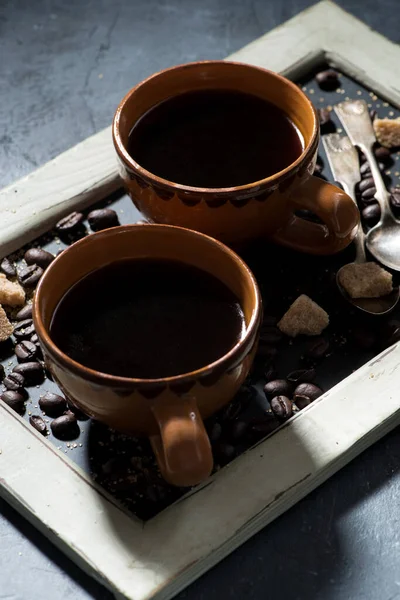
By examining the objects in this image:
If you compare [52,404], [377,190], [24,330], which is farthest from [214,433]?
[377,190]

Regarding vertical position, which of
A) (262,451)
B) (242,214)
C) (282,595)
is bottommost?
(282,595)

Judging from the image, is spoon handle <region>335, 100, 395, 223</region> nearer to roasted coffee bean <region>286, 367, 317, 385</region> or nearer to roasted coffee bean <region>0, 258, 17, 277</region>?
roasted coffee bean <region>286, 367, 317, 385</region>

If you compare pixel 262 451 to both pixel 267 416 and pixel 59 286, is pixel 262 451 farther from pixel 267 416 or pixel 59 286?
pixel 59 286

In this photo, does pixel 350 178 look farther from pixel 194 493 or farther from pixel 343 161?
pixel 194 493

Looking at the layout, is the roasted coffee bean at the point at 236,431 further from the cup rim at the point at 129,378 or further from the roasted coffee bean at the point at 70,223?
the roasted coffee bean at the point at 70,223

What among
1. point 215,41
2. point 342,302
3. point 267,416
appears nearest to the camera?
point 267,416

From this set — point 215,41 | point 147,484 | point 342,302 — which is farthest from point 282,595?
point 215,41

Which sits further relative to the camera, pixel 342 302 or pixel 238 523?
pixel 342 302
